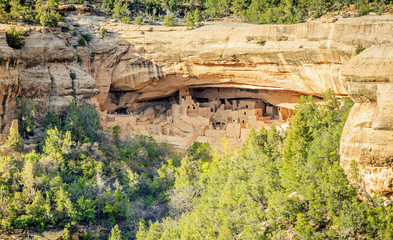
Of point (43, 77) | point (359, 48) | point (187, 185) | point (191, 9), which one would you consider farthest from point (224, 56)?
point (191, 9)

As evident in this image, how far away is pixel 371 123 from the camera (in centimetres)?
2220

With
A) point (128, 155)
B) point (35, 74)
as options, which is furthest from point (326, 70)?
point (35, 74)

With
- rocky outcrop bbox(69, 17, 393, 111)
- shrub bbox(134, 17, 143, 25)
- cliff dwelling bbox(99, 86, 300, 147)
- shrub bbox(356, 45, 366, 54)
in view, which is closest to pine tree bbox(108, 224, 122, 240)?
cliff dwelling bbox(99, 86, 300, 147)

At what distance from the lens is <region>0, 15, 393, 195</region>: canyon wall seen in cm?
3173

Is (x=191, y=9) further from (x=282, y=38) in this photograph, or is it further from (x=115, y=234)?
(x=115, y=234)

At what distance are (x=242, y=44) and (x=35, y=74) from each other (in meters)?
10.4

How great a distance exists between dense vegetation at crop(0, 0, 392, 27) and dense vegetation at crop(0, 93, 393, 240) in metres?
5.55

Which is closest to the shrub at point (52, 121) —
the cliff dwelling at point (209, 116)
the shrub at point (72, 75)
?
the shrub at point (72, 75)

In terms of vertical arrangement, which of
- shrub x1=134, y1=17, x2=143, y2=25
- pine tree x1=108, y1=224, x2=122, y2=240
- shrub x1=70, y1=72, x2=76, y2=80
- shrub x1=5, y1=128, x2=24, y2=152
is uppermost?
shrub x1=134, y1=17, x2=143, y2=25

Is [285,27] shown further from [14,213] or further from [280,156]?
[14,213]

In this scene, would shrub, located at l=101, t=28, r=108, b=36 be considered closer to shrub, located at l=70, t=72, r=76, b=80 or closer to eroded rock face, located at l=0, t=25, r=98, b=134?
eroded rock face, located at l=0, t=25, r=98, b=134

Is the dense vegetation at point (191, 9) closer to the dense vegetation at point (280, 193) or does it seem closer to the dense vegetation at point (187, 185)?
the dense vegetation at point (187, 185)

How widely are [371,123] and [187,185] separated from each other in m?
12.5

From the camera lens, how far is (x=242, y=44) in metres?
34.5
